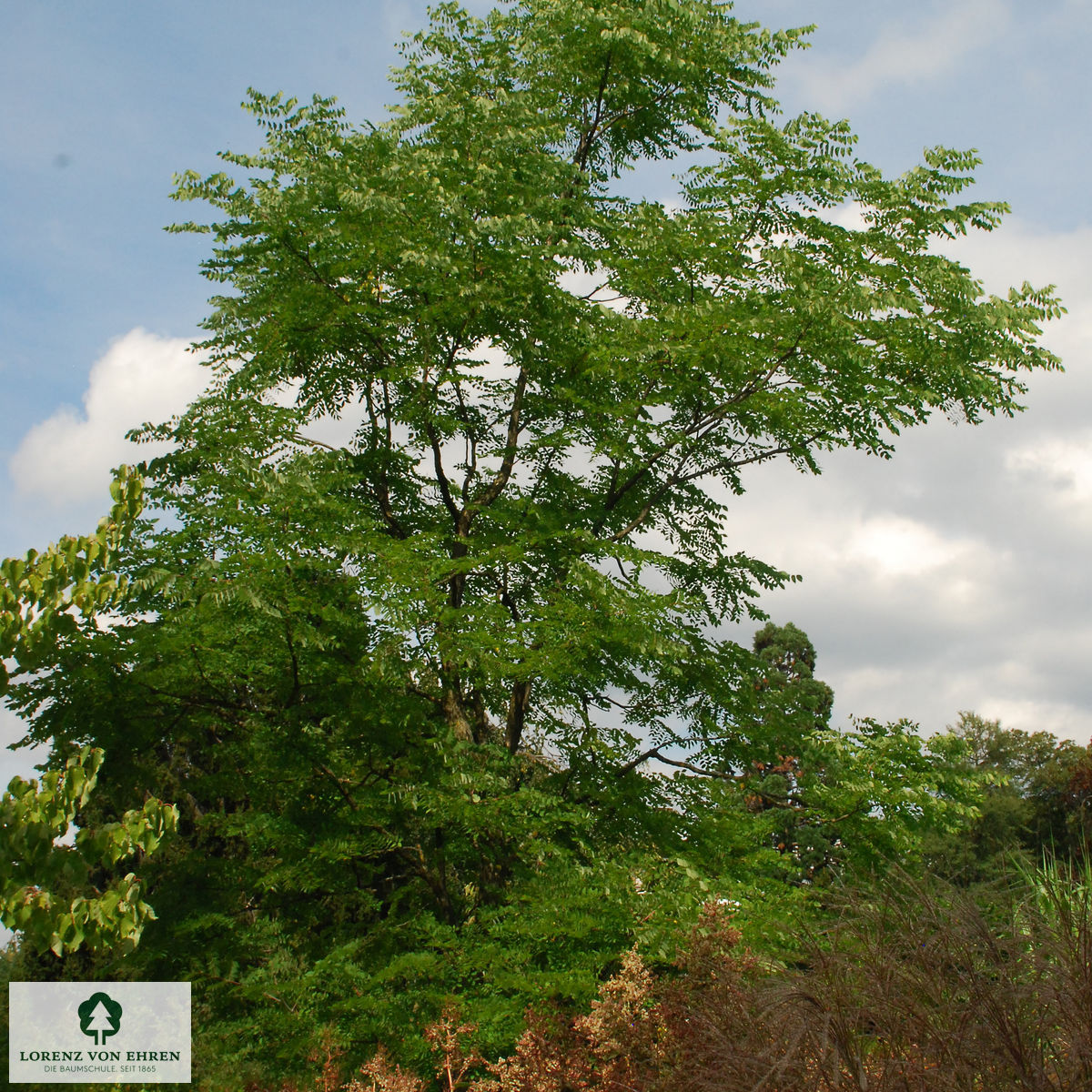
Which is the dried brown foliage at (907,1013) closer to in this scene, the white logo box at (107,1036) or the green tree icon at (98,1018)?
the white logo box at (107,1036)

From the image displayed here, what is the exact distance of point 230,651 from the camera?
29.1 ft

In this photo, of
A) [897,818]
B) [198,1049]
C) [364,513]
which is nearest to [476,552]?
[364,513]

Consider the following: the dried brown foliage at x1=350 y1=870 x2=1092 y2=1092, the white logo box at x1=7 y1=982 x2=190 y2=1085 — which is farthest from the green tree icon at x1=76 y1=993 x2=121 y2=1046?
the dried brown foliage at x1=350 y1=870 x2=1092 y2=1092

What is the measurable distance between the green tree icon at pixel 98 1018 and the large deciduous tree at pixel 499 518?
1.23 m

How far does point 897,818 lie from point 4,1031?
11465 millimetres

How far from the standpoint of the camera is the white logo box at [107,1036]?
29.4ft

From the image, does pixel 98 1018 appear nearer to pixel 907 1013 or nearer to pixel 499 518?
pixel 499 518

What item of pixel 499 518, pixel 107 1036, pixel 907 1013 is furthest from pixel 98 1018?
pixel 907 1013

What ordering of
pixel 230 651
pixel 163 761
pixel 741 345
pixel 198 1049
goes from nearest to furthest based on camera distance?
pixel 230 651
pixel 741 345
pixel 198 1049
pixel 163 761

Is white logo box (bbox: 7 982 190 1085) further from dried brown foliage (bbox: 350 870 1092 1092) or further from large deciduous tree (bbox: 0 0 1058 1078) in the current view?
dried brown foliage (bbox: 350 870 1092 1092)

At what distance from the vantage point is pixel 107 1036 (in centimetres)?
948

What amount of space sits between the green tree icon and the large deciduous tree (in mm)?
1232

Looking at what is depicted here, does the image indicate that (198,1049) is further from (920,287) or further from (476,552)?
(920,287)

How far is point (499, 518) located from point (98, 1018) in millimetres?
6422
